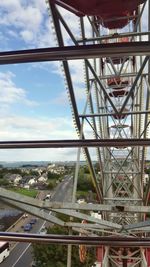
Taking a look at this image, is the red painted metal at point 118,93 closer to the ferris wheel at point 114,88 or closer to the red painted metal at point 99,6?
the ferris wheel at point 114,88

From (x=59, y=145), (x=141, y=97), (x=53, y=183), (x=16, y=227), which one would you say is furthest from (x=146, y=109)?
(x=53, y=183)

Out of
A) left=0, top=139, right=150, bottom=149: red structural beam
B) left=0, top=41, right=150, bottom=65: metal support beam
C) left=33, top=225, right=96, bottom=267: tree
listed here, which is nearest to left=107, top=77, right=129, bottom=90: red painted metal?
left=0, top=139, right=150, bottom=149: red structural beam

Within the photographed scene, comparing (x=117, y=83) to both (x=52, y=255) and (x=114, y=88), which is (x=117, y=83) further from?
(x=52, y=255)

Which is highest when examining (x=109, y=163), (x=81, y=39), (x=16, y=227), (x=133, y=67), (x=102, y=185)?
(x=133, y=67)

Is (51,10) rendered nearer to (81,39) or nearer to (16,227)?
(81,39)

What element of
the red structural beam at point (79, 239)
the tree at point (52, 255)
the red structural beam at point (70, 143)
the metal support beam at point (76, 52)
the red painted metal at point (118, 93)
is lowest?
the tree at point (52, 255)

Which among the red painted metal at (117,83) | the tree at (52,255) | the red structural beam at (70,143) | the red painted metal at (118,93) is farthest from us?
the tree at (52,255)

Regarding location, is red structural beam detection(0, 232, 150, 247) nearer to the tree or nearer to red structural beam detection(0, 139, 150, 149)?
red structural beam detection(0, 139, 150, 149)

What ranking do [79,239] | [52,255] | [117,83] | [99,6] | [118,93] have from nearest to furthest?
[79,239]
[99,6]
[117,83]
[118,93]
[52,255]

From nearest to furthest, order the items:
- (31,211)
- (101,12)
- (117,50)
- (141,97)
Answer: (117,50)
(101,12)
(31,211)
(141,97)

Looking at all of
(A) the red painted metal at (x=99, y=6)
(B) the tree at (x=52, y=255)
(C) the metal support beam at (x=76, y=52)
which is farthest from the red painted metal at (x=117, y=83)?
(B) the tree at (x=52, y=255)

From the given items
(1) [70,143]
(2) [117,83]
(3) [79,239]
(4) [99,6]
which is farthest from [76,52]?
(2) [117,83]
